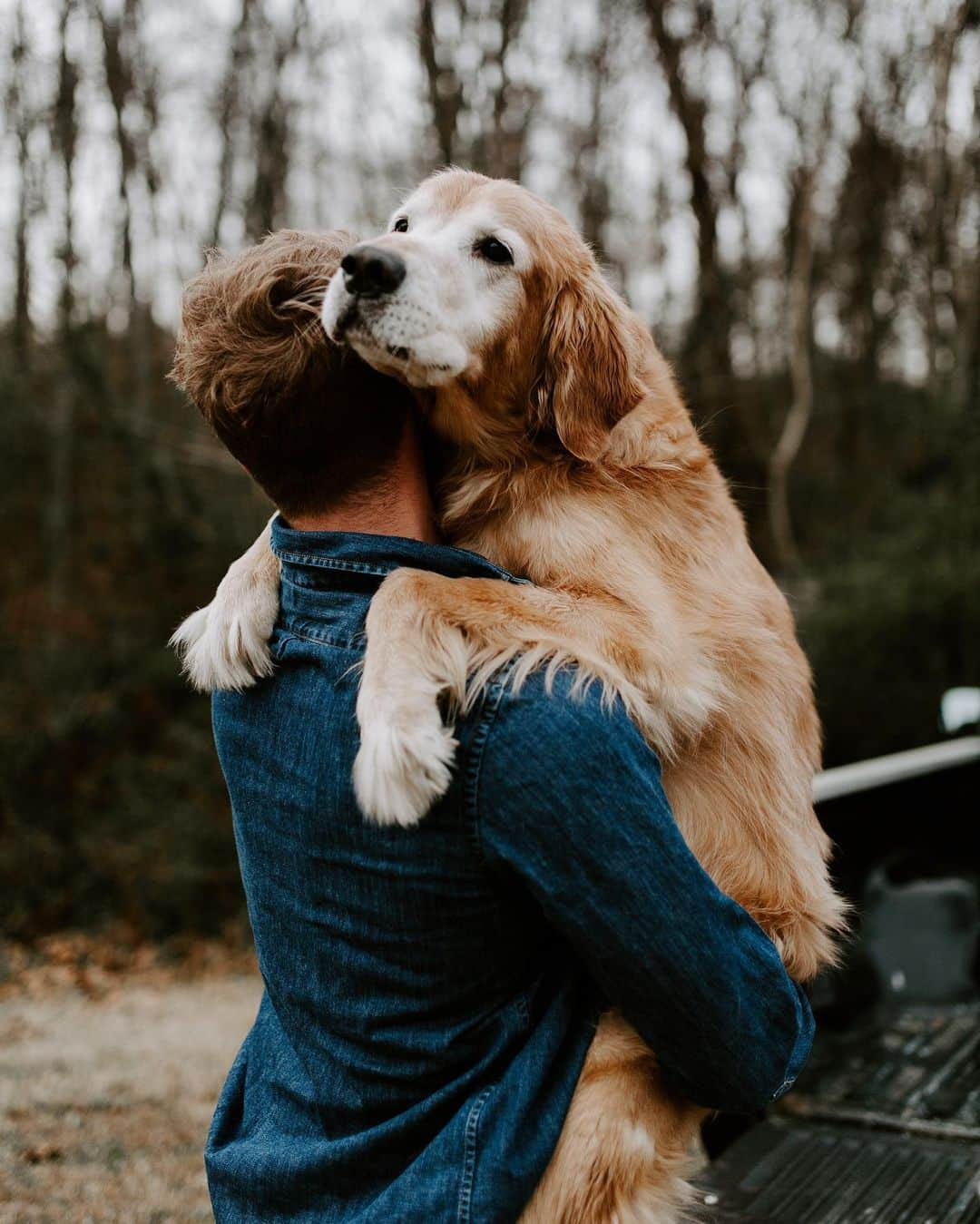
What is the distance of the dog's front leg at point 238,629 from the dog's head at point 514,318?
0.43 m

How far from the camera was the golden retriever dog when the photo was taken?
1.51 meters

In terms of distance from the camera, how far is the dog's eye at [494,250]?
2.27 meters

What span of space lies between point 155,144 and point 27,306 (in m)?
1.87

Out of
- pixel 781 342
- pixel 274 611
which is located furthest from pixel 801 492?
pixel 274 611

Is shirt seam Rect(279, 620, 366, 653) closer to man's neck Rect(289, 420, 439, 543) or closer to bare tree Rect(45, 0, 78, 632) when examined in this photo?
man's neck Rect(289, 420, 439, 543)

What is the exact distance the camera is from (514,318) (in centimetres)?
228

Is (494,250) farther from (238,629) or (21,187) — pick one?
(21,187)

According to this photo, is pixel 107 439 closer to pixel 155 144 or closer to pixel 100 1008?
pixel 155 144

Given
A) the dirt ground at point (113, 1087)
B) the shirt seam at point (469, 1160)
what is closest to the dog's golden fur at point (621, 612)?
the shirt seam at point (469, 1160)

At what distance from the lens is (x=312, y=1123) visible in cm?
152

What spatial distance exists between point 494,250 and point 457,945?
1418 millimetres

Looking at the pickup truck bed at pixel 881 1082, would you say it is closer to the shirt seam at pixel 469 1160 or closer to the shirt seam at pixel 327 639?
the shirt seam at pixel 469 1160

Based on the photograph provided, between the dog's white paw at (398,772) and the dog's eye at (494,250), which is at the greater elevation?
the dog's eye at (494,250)

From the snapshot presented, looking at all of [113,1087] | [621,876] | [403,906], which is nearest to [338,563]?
[403,906]
